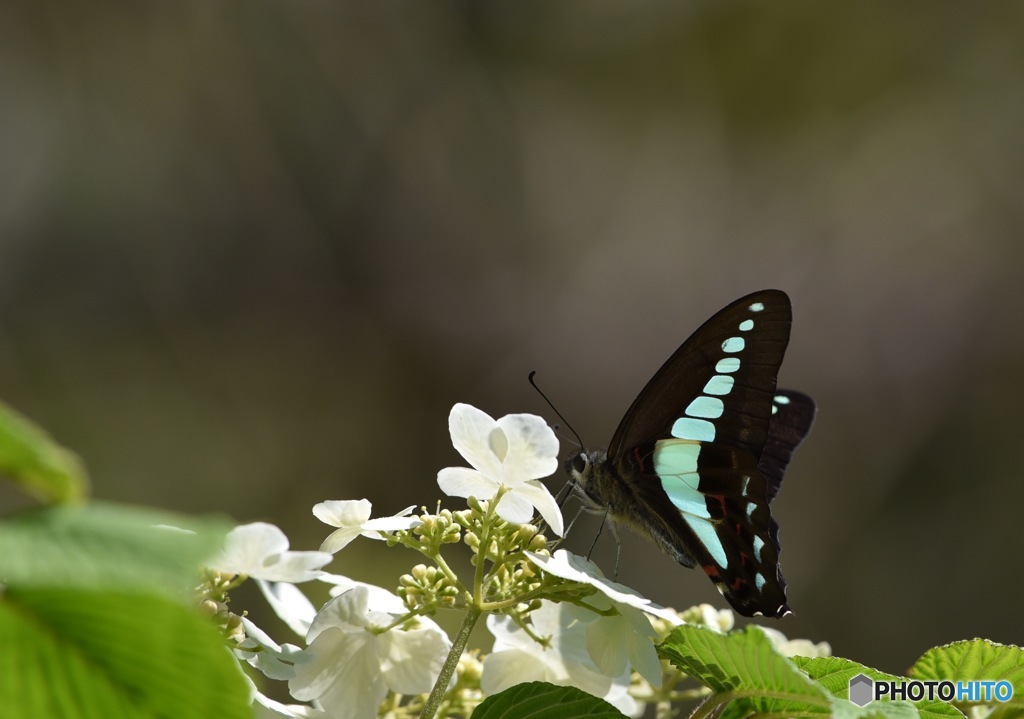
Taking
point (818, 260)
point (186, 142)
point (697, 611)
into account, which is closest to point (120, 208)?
point (186, 142)

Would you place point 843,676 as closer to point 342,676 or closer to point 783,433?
point 342,676

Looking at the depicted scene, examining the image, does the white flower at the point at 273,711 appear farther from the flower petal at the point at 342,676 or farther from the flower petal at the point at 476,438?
the flower petal at the point at 476,438

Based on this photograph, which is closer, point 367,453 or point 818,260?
point 367,453

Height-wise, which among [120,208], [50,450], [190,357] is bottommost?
[190,357]

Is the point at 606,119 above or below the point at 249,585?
above

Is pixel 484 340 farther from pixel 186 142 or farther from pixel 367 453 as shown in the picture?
pixel 186 142

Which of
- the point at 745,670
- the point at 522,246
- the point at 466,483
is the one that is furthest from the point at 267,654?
the point at 522,246

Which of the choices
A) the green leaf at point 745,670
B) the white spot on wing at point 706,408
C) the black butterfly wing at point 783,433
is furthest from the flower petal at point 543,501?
the black butterfly wing at point 783,433
